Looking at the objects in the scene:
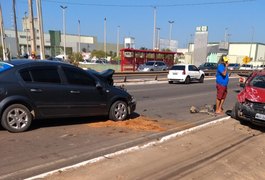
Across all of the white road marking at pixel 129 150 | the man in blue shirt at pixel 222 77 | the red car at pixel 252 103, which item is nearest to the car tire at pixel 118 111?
the white road marking at pixel 129 150

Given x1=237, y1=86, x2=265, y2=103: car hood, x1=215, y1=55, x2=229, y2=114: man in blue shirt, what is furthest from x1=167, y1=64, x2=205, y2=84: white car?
x1=237, y1=86, x2=265, y2=103: car hood

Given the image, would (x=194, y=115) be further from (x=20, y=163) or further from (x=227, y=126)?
(x=20, y=163)

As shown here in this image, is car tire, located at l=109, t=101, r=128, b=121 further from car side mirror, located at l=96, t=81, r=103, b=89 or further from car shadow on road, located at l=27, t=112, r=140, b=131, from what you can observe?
car side mirror, located at l=96, t=81, r=103, b=89

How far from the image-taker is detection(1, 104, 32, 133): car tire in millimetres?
6777

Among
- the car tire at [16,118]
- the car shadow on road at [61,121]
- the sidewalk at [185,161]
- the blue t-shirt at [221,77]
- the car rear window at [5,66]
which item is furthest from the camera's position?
the blue t-shirt at [221,77]

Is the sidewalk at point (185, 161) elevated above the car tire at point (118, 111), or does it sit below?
below

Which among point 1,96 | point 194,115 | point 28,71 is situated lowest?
point 194,115

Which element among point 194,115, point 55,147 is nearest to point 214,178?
point 55,147

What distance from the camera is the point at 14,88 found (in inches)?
269

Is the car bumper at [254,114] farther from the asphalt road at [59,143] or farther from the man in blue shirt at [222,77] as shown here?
the man in blue shirt at [222,77]

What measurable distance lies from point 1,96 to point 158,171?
3.63 m

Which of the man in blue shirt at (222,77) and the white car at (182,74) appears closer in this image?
the man in blue shirt at (222,77)

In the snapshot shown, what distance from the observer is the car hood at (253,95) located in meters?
8.49

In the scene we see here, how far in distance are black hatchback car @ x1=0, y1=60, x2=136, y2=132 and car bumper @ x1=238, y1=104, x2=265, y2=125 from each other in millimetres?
3170
